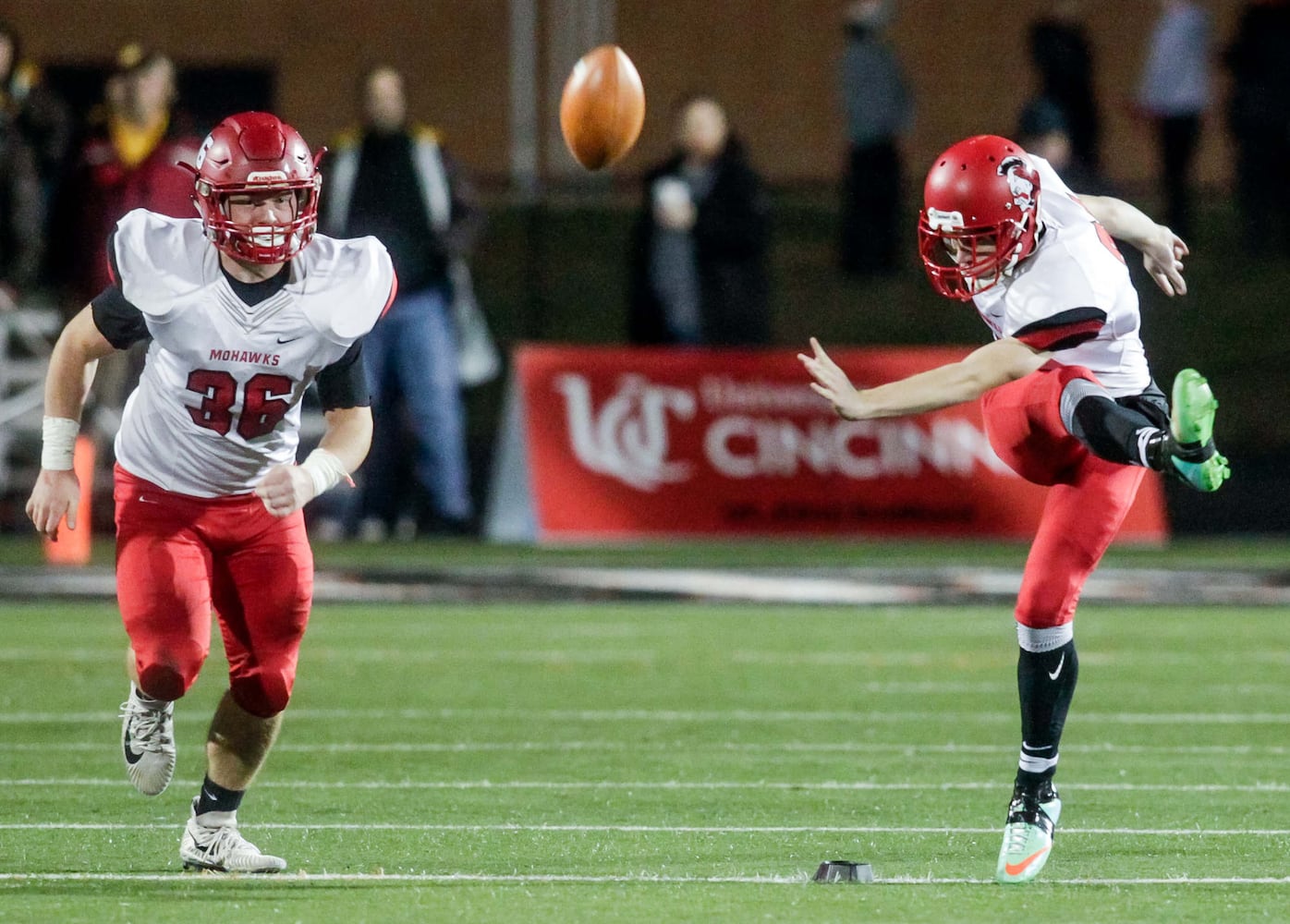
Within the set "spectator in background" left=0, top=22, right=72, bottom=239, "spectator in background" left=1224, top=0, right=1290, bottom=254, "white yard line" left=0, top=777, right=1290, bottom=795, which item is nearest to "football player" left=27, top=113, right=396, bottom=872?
"white yard line" left=0, top=777, right=1290, bottom=795

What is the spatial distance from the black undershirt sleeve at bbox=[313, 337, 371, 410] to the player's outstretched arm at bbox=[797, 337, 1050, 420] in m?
0.95

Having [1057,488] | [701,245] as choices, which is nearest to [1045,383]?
[1057,488]

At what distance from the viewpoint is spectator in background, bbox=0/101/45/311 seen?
39.3 feet

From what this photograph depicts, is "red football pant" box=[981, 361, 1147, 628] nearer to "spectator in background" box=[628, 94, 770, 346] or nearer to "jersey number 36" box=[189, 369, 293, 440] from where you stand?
"jersey number 36" box=[189, 369, 293, 440]

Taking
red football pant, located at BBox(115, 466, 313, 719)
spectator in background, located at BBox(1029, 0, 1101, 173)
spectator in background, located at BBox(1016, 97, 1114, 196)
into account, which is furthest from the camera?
spectator in background, located at BBox(1029, 0, 1101, 173)

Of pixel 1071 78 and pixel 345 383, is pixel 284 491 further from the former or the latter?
pixel 1071 78

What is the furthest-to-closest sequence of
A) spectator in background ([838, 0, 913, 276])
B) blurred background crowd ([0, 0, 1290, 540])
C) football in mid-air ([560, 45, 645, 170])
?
1. spectator in background ([838, 0, 913, 276])
2. blurred background crowd ([0, 0, 1290, 540])
3. football in mid-air ([560, 45, 645, 170])

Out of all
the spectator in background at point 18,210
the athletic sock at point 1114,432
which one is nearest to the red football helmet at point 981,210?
the athletic sock at point 1114,432

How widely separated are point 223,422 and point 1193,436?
6.53ft

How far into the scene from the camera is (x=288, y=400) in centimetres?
517

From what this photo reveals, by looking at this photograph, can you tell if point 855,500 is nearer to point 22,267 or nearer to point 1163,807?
point 22,267

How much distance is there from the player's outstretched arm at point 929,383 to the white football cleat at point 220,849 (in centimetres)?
151

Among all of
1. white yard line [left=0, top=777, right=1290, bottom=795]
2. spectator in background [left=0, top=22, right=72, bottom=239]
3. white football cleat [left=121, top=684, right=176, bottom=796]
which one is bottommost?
white yard line [left=0, top=777, right=1290, bottom=795]

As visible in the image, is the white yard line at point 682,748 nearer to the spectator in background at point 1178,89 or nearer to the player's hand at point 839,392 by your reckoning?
the player's hand at point 839,392
